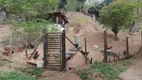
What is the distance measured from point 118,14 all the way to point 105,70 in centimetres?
986

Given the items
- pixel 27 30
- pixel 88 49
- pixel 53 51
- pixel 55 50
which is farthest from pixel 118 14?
pixel 53 51

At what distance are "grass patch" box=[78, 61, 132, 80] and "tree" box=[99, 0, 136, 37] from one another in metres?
8.44

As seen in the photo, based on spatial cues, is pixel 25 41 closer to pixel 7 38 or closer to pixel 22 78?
pixel 7 38

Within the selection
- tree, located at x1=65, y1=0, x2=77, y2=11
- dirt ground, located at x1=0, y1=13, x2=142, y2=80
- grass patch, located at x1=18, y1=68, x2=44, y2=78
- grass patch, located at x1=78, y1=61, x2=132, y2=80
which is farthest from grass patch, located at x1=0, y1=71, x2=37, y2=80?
tree, located at x1=65, y1=0, x2=77, y2=11

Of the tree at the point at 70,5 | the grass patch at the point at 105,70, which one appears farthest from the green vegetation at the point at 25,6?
the tree at the point at 70,5

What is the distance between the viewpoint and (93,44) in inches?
796

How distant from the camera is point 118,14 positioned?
1933cm

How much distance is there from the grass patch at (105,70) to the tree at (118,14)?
844 centimetres

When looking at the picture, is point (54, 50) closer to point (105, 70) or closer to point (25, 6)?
point (105, 70)

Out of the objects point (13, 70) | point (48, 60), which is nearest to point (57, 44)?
point (48, 60)

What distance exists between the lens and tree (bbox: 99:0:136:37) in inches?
762

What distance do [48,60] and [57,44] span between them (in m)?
1.03

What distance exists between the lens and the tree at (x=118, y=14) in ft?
63.5

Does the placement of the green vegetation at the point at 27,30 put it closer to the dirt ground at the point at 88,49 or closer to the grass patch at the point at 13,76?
the dirt ground at the point at 88,49
